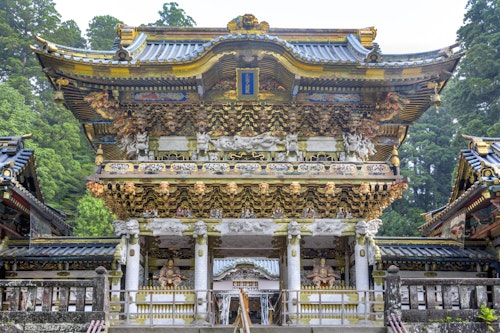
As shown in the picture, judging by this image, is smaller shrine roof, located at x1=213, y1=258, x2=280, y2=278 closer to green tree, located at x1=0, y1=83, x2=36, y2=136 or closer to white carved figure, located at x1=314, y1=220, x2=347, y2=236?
green tree, located at x1=0, y1=83, x2=36, y2=136

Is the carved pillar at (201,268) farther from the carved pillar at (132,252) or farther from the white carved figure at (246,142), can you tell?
the white carved figure at (246,142)

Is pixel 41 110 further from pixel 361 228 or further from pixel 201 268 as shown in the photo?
pixel 361 228

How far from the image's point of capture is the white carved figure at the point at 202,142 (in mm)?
15758

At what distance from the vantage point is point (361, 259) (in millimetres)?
14773

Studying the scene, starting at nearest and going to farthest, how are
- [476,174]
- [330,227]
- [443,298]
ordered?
1. [443,298]
2. [330,227]
3. [476,174]

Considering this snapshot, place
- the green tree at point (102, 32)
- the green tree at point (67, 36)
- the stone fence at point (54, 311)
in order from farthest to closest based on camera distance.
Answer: the green tree at point (102, 32), the green tree at point (67, 36), the stone fence at point (54, 311)

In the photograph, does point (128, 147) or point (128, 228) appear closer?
point (128, 228)

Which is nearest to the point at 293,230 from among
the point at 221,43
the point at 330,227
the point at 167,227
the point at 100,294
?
the point at 330,227

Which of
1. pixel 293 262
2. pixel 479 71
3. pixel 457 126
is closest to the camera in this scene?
pixel 293 262

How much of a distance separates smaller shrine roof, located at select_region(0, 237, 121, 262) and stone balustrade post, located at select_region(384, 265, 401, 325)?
280 inches

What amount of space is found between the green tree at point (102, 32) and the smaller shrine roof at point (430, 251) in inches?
1330

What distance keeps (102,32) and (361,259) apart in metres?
37.0

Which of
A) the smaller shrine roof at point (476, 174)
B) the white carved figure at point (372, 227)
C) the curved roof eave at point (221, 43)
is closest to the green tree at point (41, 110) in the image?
the curved roof eave at point (221, 43)

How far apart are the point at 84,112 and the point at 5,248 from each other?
458cm
